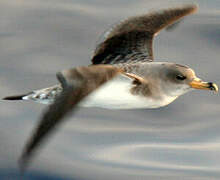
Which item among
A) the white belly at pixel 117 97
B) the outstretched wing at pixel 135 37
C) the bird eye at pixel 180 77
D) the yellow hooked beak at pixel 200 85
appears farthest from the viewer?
the outstretched wing at pixel 135 37

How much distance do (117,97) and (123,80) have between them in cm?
32

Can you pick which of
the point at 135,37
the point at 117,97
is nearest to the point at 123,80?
the point at 117,97

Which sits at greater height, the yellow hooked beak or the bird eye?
the bird eye

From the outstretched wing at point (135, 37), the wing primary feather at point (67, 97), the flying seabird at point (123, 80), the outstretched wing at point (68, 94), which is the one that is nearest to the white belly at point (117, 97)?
the flying seabird at point (123, 80)

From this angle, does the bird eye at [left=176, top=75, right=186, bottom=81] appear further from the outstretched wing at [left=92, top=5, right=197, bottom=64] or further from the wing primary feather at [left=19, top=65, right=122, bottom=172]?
the wing primary feather at [left=19, top=65, right=122, bottom=172]

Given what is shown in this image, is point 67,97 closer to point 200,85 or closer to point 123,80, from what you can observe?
point 123,80

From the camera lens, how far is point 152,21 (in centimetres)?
1019

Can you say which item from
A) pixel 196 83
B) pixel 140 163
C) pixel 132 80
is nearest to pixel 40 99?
pixel 132 80

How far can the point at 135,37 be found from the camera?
32.8ft

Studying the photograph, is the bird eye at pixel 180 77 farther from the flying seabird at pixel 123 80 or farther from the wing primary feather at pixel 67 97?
the wing primary feather at pixel 67 97

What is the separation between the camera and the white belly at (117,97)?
25.4ft

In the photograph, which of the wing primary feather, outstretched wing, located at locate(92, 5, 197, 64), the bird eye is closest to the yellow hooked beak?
the bird eye

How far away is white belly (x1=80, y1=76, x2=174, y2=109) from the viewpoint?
305 inches

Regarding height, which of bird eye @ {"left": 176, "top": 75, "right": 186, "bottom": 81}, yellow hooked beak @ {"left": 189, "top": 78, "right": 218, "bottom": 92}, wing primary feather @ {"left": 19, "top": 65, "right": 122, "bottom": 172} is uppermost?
wing primary feather @ {"left": 19, "top": 65, "right": 122, "bottom": 172}
